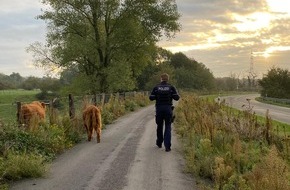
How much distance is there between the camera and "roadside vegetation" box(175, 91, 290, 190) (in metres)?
6.46

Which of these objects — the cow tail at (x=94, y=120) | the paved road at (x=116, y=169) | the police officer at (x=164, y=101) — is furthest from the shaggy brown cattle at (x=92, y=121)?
the police officer at (x=164, y=101)

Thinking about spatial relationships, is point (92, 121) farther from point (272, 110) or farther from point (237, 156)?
point (272, 110)

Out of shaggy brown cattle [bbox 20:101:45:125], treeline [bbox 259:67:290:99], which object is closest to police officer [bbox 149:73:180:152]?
shaggy brown cattle [bbox 20:101:45:125]

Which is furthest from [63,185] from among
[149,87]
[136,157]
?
[149,87]

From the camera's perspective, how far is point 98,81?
40344 millimetres

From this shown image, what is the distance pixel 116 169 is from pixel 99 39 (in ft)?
107

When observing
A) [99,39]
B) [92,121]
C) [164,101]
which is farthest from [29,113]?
[99,39]

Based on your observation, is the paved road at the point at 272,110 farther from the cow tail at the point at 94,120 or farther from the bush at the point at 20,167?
the bush at the point at 20,167

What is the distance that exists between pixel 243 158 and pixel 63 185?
4494mm

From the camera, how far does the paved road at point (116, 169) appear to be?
844 centimetres

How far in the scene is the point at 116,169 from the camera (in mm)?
9859

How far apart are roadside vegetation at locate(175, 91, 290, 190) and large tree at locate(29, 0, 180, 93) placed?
74.4ft

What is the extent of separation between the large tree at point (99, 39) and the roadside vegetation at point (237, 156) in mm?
22680

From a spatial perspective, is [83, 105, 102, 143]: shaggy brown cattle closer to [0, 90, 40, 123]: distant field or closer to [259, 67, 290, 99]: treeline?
[0, 90, 40, 123]: distant field
